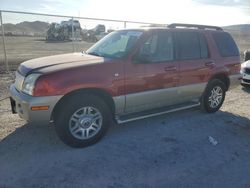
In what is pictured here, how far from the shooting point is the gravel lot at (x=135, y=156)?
342cm

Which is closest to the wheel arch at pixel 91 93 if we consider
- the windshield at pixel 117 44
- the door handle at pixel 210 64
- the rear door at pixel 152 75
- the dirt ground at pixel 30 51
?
the rear door at pixel 152 75

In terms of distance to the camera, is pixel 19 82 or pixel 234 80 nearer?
pixel 19 82

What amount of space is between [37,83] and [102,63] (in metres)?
1.05

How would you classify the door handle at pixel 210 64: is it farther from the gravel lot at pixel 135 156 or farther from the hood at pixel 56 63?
the hood at pixel 56 63

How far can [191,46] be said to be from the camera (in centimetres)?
548

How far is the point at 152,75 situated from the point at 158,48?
0.56 m

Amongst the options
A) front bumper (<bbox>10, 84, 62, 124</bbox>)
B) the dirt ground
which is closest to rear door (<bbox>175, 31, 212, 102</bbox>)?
front bumper (<bbox>10, 84, 62, 124</bbox>)

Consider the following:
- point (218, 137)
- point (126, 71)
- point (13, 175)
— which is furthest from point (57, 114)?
point (218, 137)

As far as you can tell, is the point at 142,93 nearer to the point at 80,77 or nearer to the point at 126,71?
the point at 126,71

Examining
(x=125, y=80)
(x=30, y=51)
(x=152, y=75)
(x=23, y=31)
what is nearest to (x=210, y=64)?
(x=152, y=75)

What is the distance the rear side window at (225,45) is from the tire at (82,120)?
3160 millimetres

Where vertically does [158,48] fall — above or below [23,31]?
below

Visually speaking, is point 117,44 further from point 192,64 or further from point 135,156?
point 135,156

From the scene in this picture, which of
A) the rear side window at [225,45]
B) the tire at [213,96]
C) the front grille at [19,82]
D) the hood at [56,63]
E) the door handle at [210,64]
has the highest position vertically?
the rear side window at [225,45]
